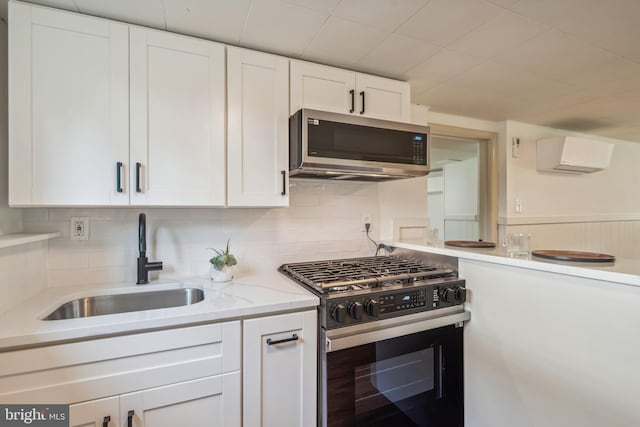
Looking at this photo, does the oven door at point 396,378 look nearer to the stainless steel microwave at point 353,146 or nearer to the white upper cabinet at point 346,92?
the stainless steel microwave at point 353,146

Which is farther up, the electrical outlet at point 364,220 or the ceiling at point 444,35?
the ceiling at point 444,35

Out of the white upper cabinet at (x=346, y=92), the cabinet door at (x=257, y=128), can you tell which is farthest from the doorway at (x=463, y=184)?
the cabinet door at (x=257, y=128)

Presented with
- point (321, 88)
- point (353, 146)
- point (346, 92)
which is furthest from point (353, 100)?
point (353, 146)

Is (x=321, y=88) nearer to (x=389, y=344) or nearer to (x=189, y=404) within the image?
(x=389, y=344)

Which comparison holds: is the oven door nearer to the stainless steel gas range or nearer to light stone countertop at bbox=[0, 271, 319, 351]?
the stainless steel gas range

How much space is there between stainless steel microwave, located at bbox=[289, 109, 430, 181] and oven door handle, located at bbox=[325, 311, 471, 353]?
817 millimetres

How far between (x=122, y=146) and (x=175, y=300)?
31.6 inches

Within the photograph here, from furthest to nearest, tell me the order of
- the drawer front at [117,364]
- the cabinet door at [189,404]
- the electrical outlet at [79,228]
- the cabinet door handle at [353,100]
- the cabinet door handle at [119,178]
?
the cabinet door handle at [353,100]
the electrical outlet at [79,228]
the cabinet door handle at [119,178]
the cabinet door at [189,404]
the drawer front at [117,364]

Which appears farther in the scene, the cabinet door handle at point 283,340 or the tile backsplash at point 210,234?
the tile backsplash at point 210,234

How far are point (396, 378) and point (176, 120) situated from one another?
5.33 ft

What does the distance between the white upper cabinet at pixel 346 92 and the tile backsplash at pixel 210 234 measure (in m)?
0.52

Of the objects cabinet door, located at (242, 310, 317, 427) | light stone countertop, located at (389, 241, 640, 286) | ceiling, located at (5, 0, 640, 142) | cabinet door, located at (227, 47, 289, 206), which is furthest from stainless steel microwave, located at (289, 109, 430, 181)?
cabinet door, located at (242, 310, 317, 427)

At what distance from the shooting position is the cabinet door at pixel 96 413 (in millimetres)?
990

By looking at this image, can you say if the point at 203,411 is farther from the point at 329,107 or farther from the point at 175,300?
the point at 329,107
